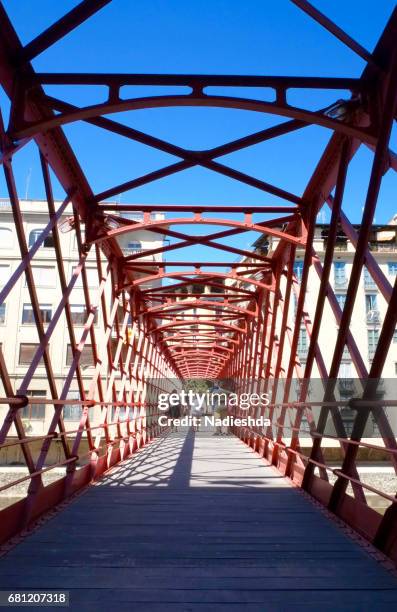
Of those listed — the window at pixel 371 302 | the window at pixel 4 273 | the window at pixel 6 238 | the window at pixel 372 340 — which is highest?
the window at pixel 6 238

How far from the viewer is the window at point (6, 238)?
2319 centimetres

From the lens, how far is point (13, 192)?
3.96 metres

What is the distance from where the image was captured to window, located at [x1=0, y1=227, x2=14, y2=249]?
2319 cm

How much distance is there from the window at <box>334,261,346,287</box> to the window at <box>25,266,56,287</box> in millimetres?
15200

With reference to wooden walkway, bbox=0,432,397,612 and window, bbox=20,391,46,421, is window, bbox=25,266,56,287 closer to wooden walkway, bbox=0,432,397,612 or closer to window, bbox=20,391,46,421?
window, bbox=20,391,46,421

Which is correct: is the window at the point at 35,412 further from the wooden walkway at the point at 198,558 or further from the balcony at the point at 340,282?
the wooden walkway at the point at 198,558

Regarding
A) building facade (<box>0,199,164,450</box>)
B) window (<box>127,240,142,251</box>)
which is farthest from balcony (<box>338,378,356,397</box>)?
window (<box>127,240,142,251</box>)

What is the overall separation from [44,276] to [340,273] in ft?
55.5

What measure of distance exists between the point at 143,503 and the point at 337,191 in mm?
3867

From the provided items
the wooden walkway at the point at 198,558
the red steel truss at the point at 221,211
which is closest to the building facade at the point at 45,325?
the red steel truss at the point at 221,211

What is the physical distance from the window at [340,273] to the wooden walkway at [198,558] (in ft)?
72.4

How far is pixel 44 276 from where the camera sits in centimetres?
2677

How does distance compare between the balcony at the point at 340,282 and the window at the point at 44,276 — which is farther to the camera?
the balcony at the point at 340,282

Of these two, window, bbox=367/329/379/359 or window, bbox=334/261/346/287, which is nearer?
window, bbox=334/261/346/287
